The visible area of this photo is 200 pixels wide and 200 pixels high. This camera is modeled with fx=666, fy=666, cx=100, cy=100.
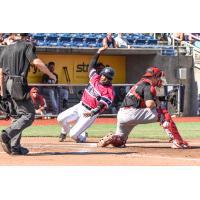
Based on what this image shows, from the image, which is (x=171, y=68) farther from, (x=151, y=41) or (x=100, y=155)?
(x=100, y=155)

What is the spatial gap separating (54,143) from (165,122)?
2336 millimetres

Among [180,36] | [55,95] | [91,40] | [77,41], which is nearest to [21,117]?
[55,95]

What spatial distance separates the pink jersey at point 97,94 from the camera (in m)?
12.0

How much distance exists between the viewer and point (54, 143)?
12664 mm

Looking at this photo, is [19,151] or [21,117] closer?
[21,117]

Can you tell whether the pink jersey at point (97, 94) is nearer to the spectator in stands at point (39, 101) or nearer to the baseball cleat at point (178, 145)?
the baseball cleat at point (178, 145)

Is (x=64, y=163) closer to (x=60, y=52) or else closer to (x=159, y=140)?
(x=159, y=140)

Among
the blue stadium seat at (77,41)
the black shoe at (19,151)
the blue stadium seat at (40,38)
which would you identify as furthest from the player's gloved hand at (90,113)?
the blue stadium seat at (77,41)

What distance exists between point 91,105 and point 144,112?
55.7 inches

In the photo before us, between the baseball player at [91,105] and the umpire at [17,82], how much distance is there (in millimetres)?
2178

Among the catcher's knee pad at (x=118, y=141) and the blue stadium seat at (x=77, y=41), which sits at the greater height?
the blue stadium seat at (x=77, y=41)

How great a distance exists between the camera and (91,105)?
1266cm

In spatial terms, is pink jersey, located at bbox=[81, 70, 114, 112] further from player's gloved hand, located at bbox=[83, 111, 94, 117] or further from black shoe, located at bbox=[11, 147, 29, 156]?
black shoe, located at bbox=[11, 147, 29, 156]

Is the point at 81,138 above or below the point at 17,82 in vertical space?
below
